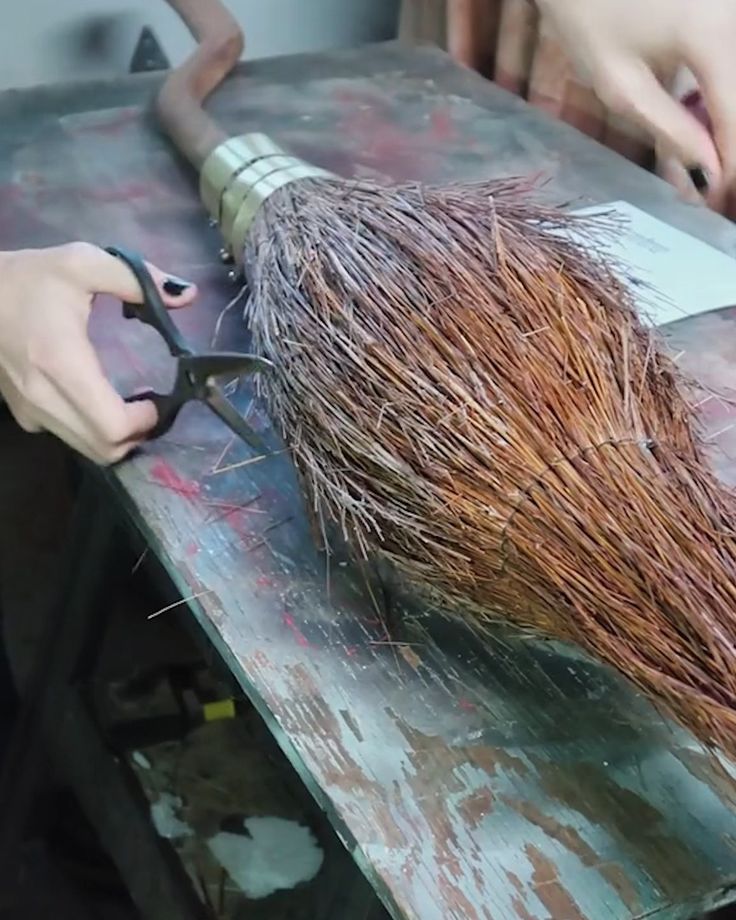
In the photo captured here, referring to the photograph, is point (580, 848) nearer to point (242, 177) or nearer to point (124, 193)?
point (242, 177)

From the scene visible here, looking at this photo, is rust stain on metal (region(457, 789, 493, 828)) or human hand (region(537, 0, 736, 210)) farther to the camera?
human hand (region(537, 0, 736, 210))

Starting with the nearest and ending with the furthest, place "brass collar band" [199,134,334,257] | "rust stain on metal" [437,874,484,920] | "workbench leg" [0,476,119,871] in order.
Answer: "rust stain on metal" [437,874,484,920]
"brass collar band" [199,134,334,257]
"workbench leg" [0,476,119,871]

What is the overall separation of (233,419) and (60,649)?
0.50 m

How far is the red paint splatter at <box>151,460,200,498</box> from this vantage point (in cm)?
82

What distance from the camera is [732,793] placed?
0.62m

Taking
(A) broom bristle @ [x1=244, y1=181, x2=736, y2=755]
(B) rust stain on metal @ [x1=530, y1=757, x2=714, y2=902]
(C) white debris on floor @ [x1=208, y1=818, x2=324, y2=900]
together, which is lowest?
(C) white debris on floor @ [x1=208, y1=818, x2=324, y2=900]

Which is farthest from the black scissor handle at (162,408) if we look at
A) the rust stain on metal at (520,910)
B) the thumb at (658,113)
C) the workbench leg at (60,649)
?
the thumb at (658,113)

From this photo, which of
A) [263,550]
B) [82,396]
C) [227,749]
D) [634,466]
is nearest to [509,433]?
[634,466]

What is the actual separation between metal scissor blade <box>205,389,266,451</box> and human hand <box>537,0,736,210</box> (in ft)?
1.86

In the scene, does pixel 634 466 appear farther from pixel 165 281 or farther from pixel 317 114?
pixel 317 114

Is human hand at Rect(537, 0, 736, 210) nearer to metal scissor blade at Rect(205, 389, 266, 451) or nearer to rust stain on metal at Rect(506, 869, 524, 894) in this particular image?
metal scissor blade at Rect(205, 389, 266, 451)

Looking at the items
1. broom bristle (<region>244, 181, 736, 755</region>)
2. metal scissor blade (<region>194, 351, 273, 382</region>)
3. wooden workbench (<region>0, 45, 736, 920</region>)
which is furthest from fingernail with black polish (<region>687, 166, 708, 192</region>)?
metal scissor blade (<region>194, 351, 273, 382</region>)

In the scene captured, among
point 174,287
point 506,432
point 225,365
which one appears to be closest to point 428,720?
point 506,432

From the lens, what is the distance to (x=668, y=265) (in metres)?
1.08
